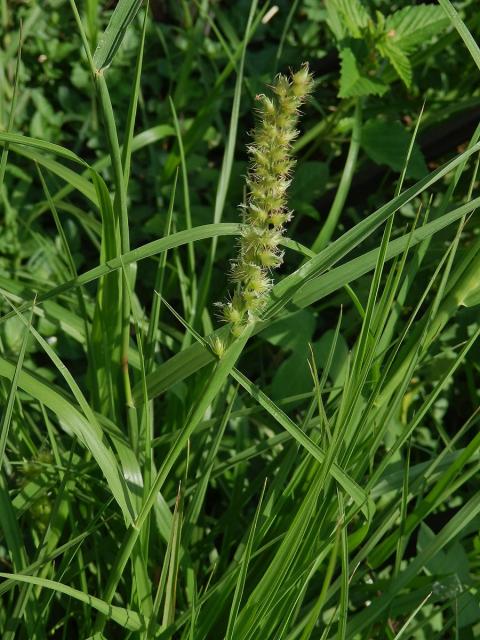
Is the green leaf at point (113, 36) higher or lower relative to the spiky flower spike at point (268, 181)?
higher

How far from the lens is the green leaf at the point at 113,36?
0.88 metres

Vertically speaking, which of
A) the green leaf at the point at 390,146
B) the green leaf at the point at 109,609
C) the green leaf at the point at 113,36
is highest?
the green leaf at the point at 113,36

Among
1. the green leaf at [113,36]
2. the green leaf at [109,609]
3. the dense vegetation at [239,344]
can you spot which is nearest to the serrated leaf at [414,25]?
the dense vegetation at [239,344]

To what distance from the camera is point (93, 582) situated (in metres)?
1.41

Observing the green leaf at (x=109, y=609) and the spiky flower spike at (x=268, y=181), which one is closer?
the spiky flower spike at (x=268, y=181)

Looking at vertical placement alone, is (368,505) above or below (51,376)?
below

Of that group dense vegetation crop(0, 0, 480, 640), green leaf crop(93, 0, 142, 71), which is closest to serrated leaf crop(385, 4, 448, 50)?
dense vegetation crop(0, 0, 480, 640)

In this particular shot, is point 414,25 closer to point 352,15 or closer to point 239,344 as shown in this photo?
point 352,15

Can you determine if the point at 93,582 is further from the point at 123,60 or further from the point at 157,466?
the point at 123,60

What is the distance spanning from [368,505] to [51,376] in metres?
0.79

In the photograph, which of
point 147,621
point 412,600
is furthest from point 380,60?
point 147,621

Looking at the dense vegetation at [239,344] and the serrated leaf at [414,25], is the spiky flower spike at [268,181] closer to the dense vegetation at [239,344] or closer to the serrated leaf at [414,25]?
the dense vegetation at [239,344]

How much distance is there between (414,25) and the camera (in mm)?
1677

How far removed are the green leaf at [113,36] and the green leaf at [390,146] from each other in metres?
0.91
